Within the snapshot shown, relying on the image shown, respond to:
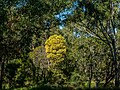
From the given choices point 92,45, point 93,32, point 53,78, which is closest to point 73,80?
point 53,78

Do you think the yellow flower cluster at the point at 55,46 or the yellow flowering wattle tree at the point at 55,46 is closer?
the yellow flowering wattle tree at the point at 55,46

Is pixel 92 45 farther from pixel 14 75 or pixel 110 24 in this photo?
pixel 110 24

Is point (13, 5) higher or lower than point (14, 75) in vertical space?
higher

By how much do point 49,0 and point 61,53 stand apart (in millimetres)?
41661

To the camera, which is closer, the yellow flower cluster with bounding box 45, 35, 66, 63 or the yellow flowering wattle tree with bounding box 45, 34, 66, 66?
the yellow flowering wattle tree with bounding box 45, 34, 66, 66

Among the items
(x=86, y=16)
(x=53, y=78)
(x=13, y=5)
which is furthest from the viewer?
(x=53, y=78)

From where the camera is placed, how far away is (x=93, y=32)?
25672mm

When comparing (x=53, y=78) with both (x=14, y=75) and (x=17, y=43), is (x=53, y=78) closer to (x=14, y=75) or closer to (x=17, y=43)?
(x=14, y=75)

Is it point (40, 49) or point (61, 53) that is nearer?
point (40, 49)

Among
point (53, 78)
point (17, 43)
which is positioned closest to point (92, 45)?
point (53, 78)

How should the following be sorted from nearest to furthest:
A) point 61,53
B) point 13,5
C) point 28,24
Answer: point 13,5
point 28,24
point 61,53

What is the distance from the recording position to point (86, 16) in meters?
24.2

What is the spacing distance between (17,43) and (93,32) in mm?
6374

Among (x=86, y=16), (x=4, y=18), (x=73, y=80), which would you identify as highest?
(x=86, y=16)
